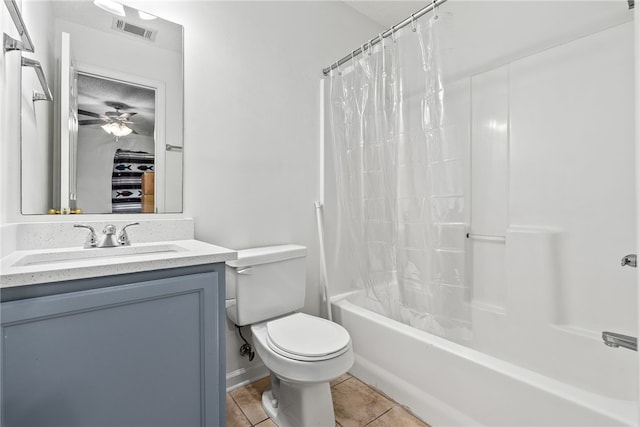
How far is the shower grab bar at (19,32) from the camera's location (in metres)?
0.97

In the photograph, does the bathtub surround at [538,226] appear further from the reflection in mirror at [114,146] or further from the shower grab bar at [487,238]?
the reflection in mirror at [114,146]

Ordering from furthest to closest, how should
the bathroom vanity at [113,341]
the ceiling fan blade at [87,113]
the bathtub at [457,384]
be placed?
the ceiling fan blade at [87,113] → the bathtub at [457,384] → the bathroom vanity at [113,341]

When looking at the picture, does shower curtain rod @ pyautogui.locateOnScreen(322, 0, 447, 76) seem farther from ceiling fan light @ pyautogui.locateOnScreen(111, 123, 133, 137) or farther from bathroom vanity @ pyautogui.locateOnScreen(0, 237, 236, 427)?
bathroom vanity @ pyautogui.locateOnScreen(0, 237, 236, 427)

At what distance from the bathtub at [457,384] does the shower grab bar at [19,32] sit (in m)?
1.89

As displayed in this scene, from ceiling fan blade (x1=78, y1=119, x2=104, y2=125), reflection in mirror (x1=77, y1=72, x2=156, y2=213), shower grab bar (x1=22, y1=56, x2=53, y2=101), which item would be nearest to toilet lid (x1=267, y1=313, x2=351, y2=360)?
reflection in mirror (x1=77, y1=72, x2=156, y2=213)

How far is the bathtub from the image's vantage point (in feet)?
3.40

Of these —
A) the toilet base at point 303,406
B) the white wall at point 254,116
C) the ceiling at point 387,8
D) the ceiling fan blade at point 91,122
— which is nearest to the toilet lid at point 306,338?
the toilet base at point 303,406

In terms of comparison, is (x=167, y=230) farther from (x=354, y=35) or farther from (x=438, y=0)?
(x=354, y=35)

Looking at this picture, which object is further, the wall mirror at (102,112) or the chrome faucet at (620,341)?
the wall mirror at (102,112)

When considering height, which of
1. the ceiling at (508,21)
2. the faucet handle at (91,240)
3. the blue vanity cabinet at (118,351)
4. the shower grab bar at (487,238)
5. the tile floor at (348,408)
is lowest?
the tile floor at (348,408)

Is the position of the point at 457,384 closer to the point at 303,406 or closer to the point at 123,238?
the point at 303,406

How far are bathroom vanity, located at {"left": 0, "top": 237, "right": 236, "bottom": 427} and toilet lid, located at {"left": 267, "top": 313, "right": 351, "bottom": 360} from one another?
0.95 ft

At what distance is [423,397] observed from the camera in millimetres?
1490

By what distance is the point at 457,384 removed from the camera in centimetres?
135
